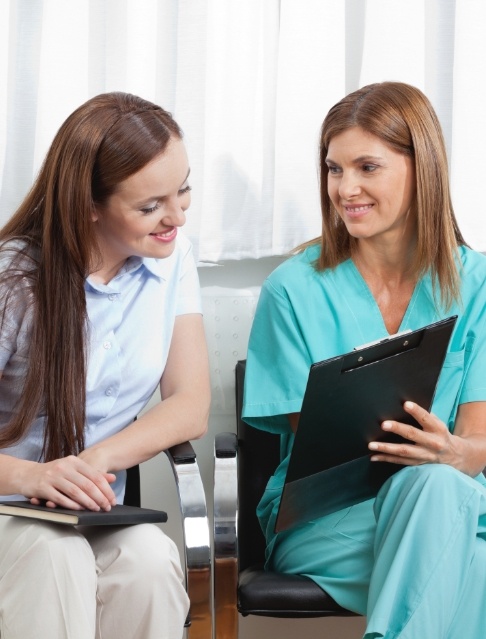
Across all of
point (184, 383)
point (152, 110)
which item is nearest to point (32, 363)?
point (184, 383)

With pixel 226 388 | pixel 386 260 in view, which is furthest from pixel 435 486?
pixel 226 388

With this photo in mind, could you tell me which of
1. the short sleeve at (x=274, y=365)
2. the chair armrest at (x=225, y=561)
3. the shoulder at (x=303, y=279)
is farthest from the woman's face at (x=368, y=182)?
the chair armrest at (x=225, y=561)

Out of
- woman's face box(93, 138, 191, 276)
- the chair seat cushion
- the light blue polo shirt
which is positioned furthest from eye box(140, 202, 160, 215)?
the chair seat cushion

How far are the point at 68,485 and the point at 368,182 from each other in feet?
2.53

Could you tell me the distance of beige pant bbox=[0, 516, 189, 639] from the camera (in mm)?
1424

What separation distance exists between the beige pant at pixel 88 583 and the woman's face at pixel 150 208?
19.0 inches

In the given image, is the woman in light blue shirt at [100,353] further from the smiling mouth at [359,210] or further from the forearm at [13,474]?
the smiling mouth at [359,210]

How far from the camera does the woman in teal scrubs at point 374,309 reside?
5.59ft

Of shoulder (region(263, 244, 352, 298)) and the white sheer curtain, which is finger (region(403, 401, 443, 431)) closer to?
shoulder (region(263, 244, 352, 298))

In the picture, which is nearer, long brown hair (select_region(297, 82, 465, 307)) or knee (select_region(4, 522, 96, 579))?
knee (select_region(4, 522, 96, 579))

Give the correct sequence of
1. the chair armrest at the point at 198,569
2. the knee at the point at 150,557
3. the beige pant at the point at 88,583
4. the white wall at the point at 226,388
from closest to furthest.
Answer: the beige pant at the point at 88,583 → the knee at the point at 150,557 → the chair armrest at the point at 198,569 → the white wall at the point at 226,388

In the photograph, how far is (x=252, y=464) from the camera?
6.74 feet

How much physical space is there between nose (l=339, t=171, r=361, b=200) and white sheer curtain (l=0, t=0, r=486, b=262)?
331 millimetres

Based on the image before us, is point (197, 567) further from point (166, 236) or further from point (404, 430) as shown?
point (166, 236)
